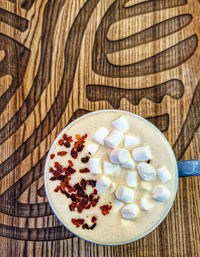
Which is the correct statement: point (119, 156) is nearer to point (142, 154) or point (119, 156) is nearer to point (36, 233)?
point (142, 154)

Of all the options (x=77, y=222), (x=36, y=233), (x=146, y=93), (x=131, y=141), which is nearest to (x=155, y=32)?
(x=146, y=93)

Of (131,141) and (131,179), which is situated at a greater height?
(131,141)

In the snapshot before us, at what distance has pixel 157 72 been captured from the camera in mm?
928

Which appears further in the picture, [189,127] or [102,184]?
[189,127]

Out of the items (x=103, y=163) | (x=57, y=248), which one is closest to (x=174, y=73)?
(x=103, y=163)

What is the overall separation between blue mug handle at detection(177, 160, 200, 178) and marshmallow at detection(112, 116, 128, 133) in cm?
19

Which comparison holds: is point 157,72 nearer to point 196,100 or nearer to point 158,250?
point 196,100

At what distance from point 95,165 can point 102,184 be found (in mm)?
54

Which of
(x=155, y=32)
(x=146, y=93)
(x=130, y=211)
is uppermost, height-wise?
(x=155, y=32)

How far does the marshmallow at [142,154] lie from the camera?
69 centimetres

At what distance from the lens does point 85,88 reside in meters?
0.94

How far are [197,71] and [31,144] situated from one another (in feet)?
2.12

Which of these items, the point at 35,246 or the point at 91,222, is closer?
the point at 91,222

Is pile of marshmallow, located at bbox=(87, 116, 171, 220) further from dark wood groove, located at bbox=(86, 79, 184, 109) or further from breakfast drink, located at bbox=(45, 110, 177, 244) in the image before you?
dark wood groove, located at bbox=(86, 79, 184, 109)
